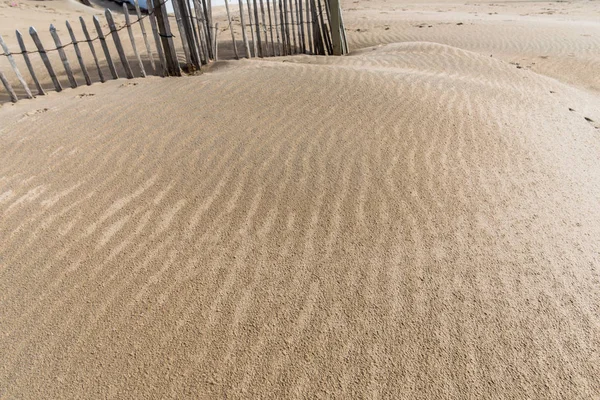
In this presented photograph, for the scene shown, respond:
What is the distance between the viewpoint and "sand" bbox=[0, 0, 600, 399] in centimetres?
184

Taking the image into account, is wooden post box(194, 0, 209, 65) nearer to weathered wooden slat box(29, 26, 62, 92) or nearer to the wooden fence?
the wooden fence

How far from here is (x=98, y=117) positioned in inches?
164

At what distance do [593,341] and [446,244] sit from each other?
2.93 ft

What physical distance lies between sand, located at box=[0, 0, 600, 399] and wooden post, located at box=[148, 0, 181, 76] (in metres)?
2.01

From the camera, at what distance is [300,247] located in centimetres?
250

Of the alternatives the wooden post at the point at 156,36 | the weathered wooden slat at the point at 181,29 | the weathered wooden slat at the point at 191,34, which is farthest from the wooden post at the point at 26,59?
the weathered wooden slat at the point at 191,34

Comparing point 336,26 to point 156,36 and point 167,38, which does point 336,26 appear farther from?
point 156,36

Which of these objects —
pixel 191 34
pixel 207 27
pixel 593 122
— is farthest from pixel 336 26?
pixel 593 122

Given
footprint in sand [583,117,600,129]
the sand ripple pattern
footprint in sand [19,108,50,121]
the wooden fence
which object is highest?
the wooden fence

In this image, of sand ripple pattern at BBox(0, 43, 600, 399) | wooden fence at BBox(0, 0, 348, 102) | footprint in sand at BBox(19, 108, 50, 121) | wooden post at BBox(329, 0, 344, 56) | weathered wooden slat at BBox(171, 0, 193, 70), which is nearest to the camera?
sand ripple pattern at BBox(0, 43, 600, 399)

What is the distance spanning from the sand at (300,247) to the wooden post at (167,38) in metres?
2.01

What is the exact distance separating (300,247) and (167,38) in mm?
5194

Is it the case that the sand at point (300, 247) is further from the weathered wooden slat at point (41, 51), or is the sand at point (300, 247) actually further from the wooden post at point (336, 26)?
the wooden post at point (336, 26)

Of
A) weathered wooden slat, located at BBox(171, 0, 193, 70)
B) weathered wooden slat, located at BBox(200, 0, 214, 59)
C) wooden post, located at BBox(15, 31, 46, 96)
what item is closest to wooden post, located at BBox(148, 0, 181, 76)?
weathered wooden slat, located at BBox(171, 0, 193, 70)
